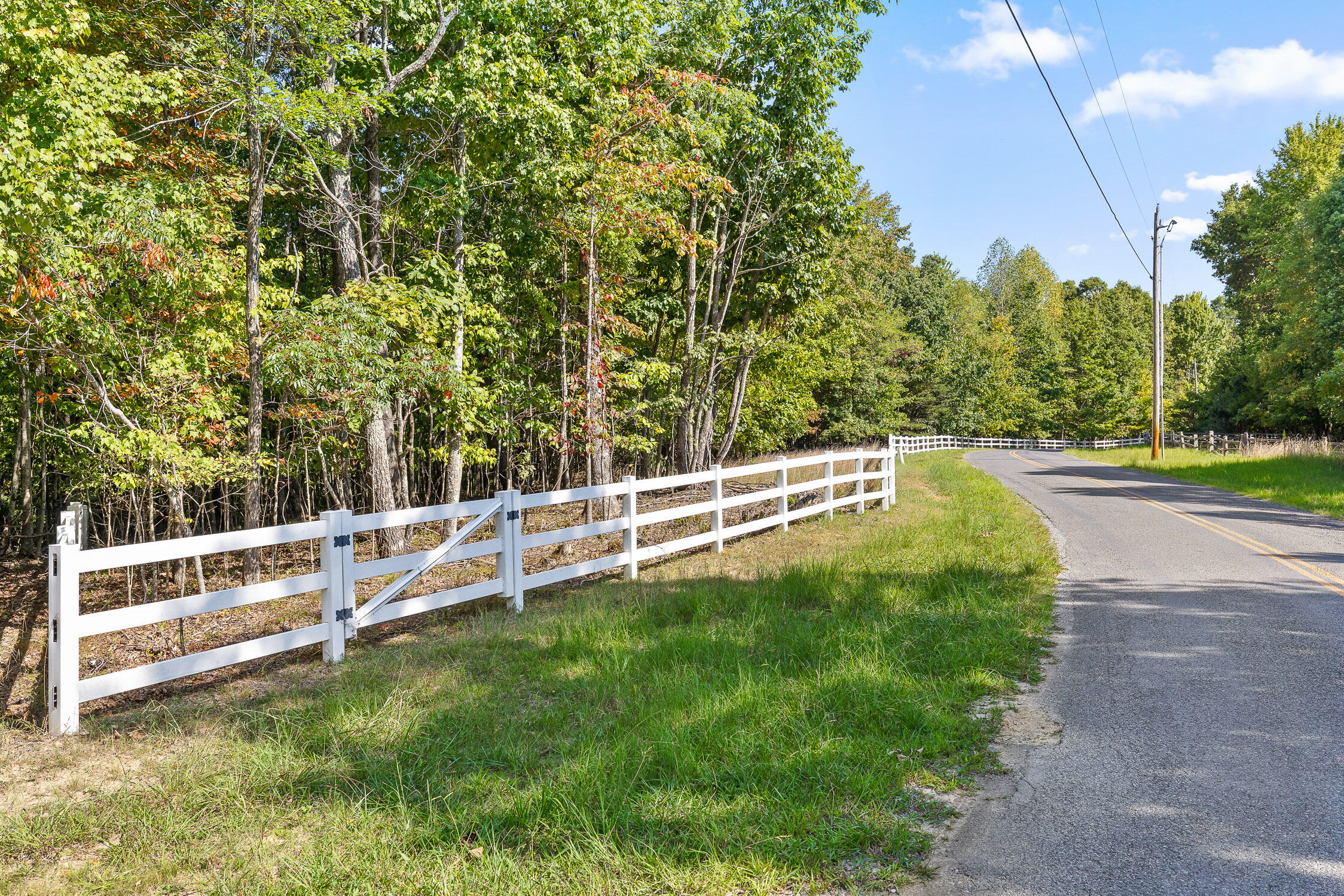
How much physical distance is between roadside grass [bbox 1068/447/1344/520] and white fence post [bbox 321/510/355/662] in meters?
16.1

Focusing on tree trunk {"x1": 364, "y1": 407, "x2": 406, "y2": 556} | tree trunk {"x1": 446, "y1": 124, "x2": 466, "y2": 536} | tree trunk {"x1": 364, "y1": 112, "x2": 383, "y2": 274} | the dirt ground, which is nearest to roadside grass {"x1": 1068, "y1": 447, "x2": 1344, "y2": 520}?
the dirt ground

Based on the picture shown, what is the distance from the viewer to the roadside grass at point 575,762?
10.2 ft

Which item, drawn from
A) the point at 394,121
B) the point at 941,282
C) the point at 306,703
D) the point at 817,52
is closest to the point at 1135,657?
the point at 306,703

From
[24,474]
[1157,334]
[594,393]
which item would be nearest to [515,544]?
[594,393]

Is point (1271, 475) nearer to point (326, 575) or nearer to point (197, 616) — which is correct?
point (326, 575)

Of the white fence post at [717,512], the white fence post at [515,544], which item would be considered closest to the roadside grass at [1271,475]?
the white fence post at [717,512]

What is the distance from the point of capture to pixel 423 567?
22.7 ft

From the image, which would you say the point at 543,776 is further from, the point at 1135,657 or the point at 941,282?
the point at 941,282

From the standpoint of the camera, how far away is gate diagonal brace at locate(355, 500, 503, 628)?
6.49 metres

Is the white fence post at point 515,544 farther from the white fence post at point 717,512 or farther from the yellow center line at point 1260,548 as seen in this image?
the yellow center line at point 1260,548

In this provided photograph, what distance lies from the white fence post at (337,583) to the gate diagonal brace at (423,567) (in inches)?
→ 5.8

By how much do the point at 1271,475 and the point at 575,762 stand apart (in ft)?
75.2

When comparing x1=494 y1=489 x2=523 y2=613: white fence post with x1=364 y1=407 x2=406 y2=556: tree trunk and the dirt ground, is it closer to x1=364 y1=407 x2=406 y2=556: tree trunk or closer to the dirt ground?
the dirt ground

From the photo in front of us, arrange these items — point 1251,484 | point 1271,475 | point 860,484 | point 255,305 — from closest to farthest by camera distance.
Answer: point 255,305
point 860,484
point 1251,484
point 1271,475
